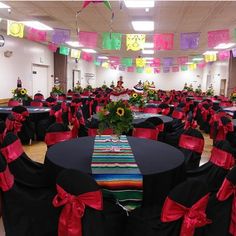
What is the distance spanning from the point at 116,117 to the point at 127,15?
491 cm

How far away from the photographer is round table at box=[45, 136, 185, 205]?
2100mm

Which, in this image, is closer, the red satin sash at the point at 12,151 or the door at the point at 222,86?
the red satin sash at the point at 12,151

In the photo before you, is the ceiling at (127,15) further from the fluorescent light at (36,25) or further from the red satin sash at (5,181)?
the red satin sash at (5,181)

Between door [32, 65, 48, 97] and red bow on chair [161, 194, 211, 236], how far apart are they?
11154mm

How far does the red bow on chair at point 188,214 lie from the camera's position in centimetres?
164

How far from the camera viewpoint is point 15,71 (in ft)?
33.3

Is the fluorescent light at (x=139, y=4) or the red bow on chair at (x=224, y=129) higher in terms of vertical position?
the fluorescent light at (x=139, y=4)

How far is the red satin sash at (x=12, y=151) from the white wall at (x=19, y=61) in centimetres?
700

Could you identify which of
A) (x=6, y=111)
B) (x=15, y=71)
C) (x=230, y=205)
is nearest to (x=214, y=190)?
(x=230, y=205)

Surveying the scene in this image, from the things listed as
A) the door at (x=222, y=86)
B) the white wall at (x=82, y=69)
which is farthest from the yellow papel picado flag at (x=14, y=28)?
the door at (x=222, y=86)

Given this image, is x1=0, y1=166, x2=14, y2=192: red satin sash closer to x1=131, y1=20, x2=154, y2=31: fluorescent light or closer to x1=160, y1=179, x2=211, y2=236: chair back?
x1=160, y1=179, x2=211, y2=236: chair back

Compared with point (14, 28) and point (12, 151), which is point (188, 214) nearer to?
point (12, 151)

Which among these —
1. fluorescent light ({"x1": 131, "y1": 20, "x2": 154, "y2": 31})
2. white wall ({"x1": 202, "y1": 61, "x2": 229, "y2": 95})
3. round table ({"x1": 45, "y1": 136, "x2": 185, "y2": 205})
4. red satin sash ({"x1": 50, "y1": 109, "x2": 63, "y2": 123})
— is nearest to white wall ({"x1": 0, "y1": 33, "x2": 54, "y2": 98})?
red satin sash ({"x1": 50, "y1": 109, "x2": 63, "y2": 123})

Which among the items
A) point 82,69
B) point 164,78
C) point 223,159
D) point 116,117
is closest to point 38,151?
point 116,117
